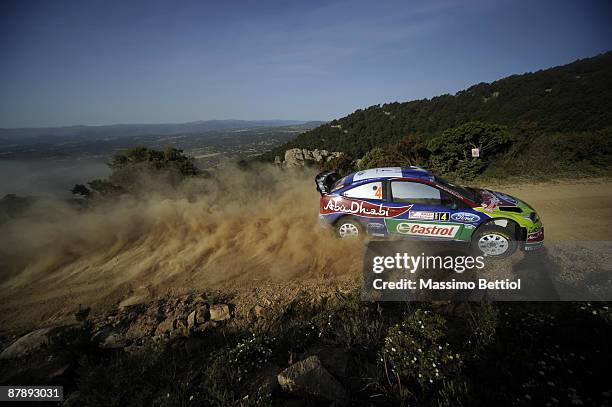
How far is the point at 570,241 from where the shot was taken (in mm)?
5816

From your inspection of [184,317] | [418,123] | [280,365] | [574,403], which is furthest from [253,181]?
[418,123]

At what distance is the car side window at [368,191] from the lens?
5320 millimetres

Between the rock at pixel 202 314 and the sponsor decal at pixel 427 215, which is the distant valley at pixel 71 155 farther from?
the sponsor decal at pixel 427 215

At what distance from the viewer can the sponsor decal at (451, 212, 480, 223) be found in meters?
4.88

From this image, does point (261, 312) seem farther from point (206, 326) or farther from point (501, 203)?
point (501, 203)

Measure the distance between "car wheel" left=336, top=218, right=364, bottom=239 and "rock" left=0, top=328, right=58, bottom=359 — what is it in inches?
190

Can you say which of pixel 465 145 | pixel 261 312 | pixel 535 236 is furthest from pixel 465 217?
pixel 465 145

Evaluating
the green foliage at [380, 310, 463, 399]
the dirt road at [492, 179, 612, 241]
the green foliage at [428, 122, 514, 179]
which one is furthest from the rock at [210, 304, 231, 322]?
the green foliage at [428, 122, 514, 179]

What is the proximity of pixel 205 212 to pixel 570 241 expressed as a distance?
8899mm

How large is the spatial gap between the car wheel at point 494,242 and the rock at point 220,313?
4.46 meters

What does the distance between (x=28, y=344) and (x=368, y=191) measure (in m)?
5.66

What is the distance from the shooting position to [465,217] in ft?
16.1

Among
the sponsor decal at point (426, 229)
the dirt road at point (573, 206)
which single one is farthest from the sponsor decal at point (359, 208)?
the dirt road at point (573, 206)

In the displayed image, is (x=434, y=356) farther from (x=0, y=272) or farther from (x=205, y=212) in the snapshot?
(x=0, y=272)
